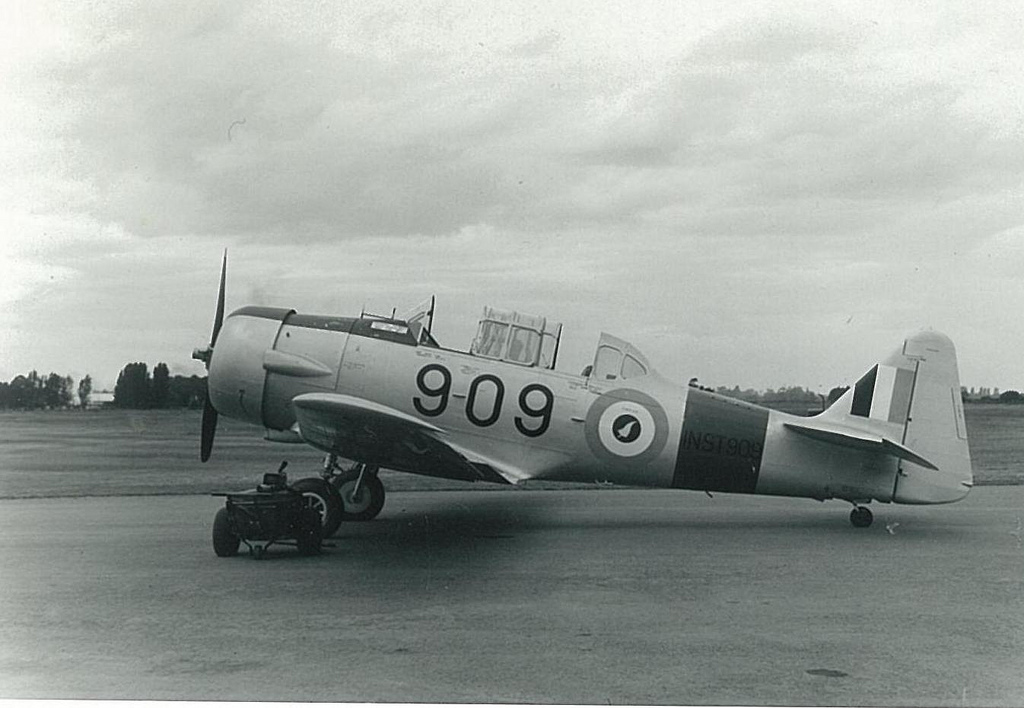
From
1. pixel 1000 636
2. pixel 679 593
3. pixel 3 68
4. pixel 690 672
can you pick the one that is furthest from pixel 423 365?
pixel 1000 636

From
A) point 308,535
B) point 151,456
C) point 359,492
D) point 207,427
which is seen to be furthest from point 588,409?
point 151,456

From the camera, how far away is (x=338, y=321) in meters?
9.00

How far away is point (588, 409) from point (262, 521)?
3.43m

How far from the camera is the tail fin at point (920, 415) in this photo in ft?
29.5

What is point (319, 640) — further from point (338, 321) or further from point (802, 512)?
point (802, 512)

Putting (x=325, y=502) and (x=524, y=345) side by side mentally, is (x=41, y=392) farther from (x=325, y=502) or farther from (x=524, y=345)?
(x=524, y=345)

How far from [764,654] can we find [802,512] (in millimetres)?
6310

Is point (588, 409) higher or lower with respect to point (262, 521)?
higher

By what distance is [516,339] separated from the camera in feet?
29.3

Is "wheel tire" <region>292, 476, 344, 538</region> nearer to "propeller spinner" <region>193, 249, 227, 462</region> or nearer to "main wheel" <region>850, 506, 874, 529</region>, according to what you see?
"propeller spinner" <region>193, 249, 227, 462</region>

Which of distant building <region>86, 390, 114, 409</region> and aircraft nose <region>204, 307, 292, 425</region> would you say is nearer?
aircraft nose <region>204, 307, 292, 425</region>

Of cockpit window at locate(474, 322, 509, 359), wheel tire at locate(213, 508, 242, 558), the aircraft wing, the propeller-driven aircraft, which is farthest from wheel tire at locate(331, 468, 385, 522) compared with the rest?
wheel tire at locate(213, 508, 242, 558)

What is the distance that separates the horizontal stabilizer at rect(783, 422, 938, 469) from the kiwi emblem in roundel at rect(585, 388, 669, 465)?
1.41 meters

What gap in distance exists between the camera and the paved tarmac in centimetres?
427
